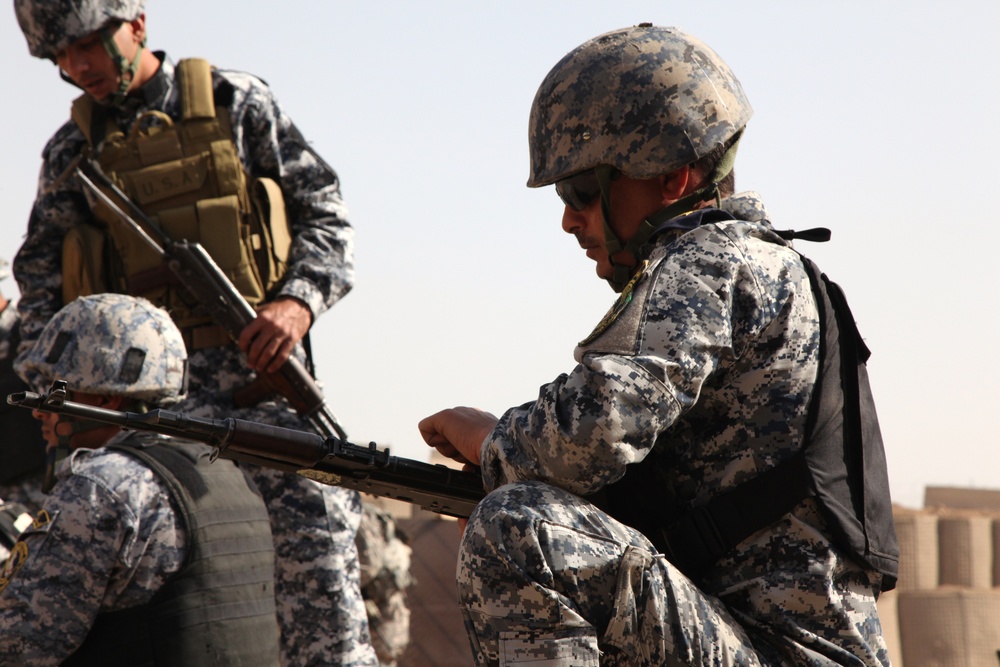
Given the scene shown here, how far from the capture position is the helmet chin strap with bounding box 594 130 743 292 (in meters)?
2.90

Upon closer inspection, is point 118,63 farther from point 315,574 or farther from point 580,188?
point 580,188

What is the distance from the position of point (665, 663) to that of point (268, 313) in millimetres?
2737

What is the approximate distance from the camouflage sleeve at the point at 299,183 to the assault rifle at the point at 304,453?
2.00 metres

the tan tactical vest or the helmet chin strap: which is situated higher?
the tan tactical vest

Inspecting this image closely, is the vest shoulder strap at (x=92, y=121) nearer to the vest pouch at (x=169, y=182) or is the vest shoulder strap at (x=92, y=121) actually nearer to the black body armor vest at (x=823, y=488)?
the vest pouch at (x=169, y=182)

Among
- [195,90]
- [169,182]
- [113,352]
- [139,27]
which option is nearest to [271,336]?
[113,352]

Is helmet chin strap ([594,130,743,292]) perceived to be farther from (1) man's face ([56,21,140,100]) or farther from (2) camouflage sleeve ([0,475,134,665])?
(1) man's face ([56,21,140,100])

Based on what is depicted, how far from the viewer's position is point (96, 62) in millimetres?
5070

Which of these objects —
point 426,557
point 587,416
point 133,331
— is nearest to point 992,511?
point 426,557

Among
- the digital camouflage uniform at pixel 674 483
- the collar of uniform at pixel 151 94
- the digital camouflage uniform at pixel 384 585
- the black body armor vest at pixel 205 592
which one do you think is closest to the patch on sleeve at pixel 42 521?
the black body armor vest at pixel 205 592

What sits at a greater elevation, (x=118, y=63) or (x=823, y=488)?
(x=118, y=63)

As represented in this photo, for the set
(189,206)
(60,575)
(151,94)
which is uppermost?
(151,94)

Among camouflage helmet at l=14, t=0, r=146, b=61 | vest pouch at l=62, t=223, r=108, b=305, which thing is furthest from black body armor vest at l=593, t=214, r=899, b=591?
camouflage helmet at l=14, t=0, r=146, b=61

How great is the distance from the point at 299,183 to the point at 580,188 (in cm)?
239
